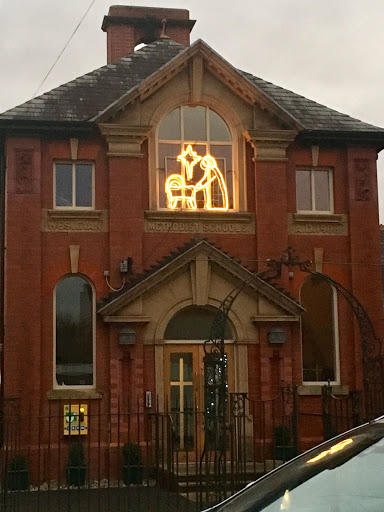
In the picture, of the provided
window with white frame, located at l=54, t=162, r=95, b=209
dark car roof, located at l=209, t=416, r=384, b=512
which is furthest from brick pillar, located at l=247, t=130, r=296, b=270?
dark car roof, located at l=209, t=416, r=384, b=512

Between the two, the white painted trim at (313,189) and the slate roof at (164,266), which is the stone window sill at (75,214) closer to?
the slate roof at (164,266)

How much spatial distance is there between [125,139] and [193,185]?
6.13 feet

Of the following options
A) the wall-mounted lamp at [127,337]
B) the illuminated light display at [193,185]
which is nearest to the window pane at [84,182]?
the illuminated light display at [193,185]

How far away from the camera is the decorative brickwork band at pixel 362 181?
21391 millimetres

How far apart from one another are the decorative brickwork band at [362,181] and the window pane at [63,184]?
6.64 m

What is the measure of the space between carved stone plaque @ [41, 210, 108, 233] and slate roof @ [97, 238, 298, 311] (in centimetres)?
138

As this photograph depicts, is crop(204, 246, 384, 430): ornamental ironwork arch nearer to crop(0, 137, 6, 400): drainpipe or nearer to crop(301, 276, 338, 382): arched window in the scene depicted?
crop(301, 276, 338, 382): arched window

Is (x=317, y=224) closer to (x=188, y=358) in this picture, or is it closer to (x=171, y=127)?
(x=171, y=127)

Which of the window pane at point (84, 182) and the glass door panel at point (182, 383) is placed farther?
the window pane at point (84, 182)

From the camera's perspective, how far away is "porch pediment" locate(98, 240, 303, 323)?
19484 millimetres

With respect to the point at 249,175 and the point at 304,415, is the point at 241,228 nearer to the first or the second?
the point at 249,175

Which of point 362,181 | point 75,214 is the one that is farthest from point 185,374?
point 362,181


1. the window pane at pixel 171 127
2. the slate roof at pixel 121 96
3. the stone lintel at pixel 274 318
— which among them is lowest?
the stone lintel at pixel 274 318

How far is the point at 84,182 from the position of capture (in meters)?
20.5
